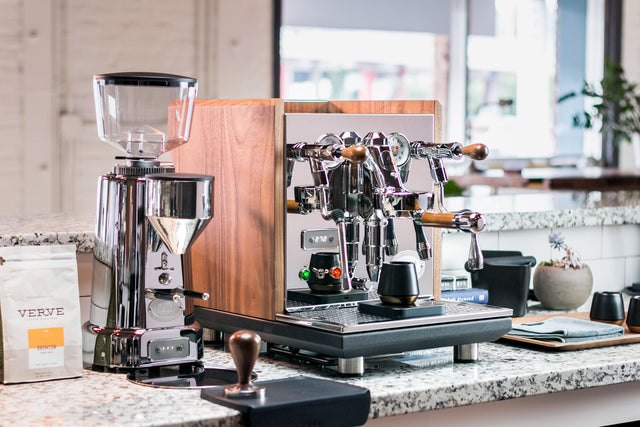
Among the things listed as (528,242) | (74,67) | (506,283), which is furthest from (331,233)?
(74,67)

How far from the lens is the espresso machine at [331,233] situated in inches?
52.9

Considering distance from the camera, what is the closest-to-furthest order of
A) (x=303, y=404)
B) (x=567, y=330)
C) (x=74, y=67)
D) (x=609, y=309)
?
(x=303, y=404) < (x=567, y=330) < (x=609, y=309) < (x=74, y=67)

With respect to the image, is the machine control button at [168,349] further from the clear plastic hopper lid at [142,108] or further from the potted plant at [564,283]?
the potted plant at [564,283]

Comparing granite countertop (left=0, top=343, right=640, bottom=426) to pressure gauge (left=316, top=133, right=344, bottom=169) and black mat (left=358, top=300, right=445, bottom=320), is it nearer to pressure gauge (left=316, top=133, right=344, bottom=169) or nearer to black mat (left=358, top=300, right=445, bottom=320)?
black mat (left=358, top=300, right=445, bottom=320)

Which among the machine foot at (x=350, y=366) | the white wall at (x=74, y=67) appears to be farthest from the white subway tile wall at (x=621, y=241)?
the white wall at (x=74, y=67)

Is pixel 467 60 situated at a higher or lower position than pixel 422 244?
higher

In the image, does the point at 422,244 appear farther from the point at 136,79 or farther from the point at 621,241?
the point at 621,241

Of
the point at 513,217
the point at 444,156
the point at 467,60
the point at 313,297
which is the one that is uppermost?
the point at 467,60

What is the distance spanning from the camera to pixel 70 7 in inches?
186

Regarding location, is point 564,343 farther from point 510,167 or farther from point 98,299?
point 510,167

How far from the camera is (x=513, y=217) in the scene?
208cm

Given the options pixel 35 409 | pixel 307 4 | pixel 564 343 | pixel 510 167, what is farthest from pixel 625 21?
pixel 35 409

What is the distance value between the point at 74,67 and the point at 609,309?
359 centimetres

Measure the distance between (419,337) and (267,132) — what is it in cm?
37
